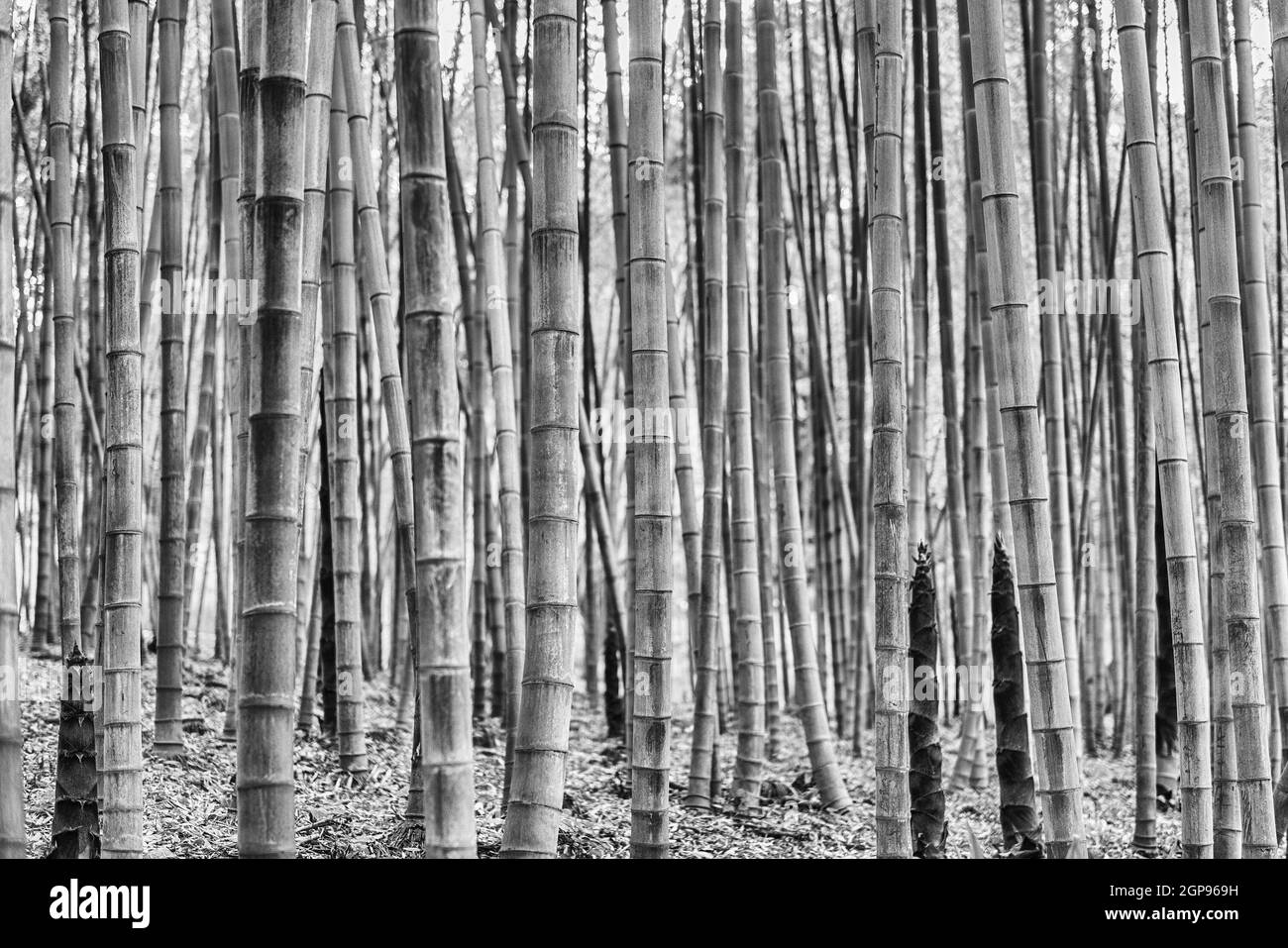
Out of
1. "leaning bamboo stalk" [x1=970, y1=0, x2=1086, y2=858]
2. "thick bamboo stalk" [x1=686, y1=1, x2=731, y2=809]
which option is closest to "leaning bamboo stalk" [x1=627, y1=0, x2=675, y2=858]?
"leaning bamboo stalk" [x1=970, y1=0, x2=1086, y2=858]

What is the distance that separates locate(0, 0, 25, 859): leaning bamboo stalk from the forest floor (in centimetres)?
122

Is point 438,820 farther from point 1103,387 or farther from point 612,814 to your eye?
point 1103,387

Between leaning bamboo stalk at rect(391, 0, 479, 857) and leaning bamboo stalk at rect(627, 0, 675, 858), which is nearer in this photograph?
leaning bamboo stalk at rect(391, 0, 479, 857)

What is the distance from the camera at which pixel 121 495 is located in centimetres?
239

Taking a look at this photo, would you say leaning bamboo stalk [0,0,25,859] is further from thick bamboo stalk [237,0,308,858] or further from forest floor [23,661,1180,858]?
forest floor [23,661,1180,858]

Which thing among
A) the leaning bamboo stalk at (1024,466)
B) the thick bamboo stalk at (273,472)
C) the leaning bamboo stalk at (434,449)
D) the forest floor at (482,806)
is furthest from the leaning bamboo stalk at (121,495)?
the leaning bamboo stalk at (1024,466)

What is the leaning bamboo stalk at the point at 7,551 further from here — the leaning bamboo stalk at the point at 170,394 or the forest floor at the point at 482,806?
the leaning bamboo stalk at the point at 170,394

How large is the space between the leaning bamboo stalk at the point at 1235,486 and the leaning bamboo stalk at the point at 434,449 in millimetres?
1636

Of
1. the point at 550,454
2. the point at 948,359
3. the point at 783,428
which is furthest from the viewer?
the point at 948,359

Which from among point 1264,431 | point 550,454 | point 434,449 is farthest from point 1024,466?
point 434,449

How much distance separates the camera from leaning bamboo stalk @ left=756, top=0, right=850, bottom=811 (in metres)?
3.91

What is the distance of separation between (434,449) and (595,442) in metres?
3.19

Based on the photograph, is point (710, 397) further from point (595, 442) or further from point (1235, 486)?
point (1235, 486)

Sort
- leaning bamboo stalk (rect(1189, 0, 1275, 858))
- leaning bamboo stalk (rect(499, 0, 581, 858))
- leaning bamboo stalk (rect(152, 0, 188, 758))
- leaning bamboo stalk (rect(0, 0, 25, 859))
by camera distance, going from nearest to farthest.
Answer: leaning bamboo stalk (rect(0, 0, 25, 859)) → leaning bamboo stalk (rect(499, 0, 581, 858)) → leaning bamboo stalk (rect(1189, 0, 1275, 858)) → leaning bamboo stalk (rect(152, 0, 188, 758))
